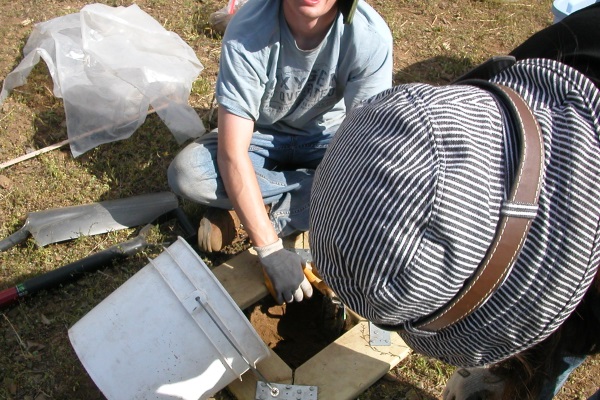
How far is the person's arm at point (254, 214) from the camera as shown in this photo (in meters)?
1.85

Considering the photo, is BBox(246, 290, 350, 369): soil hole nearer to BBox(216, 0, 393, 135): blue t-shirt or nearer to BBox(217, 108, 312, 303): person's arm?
BBox(217, 108, 312, 303): person's arm

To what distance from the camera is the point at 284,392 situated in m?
1.72

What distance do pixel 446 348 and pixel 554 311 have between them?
190 mm

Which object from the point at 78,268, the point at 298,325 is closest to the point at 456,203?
the point at 298,325

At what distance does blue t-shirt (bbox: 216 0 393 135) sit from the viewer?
1795 millimetres

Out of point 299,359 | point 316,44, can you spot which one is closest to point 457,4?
point 316,44

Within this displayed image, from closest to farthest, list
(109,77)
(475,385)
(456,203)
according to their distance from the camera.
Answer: (456,203) → (475,385) → (109,77)

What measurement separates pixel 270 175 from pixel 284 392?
2.85 ft

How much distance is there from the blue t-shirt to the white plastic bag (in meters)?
1.21

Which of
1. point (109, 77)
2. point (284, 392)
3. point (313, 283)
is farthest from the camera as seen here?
point (109, 77)

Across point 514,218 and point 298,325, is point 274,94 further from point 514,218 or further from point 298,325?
point 514,218

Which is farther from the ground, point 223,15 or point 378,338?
point 223,15

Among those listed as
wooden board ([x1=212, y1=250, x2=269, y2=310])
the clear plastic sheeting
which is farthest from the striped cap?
the clear plastic sheeting

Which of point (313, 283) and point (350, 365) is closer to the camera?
point (350, 365)
